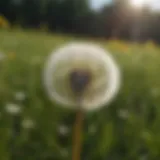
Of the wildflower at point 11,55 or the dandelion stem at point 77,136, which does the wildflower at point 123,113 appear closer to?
the dandelion stem at point 77,136

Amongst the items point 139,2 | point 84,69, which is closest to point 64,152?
point 84,69

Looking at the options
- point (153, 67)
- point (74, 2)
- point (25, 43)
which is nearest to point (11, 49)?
point (25, 43)

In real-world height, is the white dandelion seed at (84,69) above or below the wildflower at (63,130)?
above

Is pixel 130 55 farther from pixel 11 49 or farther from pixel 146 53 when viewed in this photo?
pixel 11 49

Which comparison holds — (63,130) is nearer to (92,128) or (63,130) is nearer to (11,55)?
(92,128)

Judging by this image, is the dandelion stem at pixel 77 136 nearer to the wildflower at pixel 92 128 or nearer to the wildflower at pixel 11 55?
the wildflower at pixel 92 128

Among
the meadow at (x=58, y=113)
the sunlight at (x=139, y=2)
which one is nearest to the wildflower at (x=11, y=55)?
the meadow at (x=58, y=113)

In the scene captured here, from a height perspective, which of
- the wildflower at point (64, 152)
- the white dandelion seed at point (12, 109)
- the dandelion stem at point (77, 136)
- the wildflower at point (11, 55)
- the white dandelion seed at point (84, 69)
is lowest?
the wildflower at point (64, 152)
